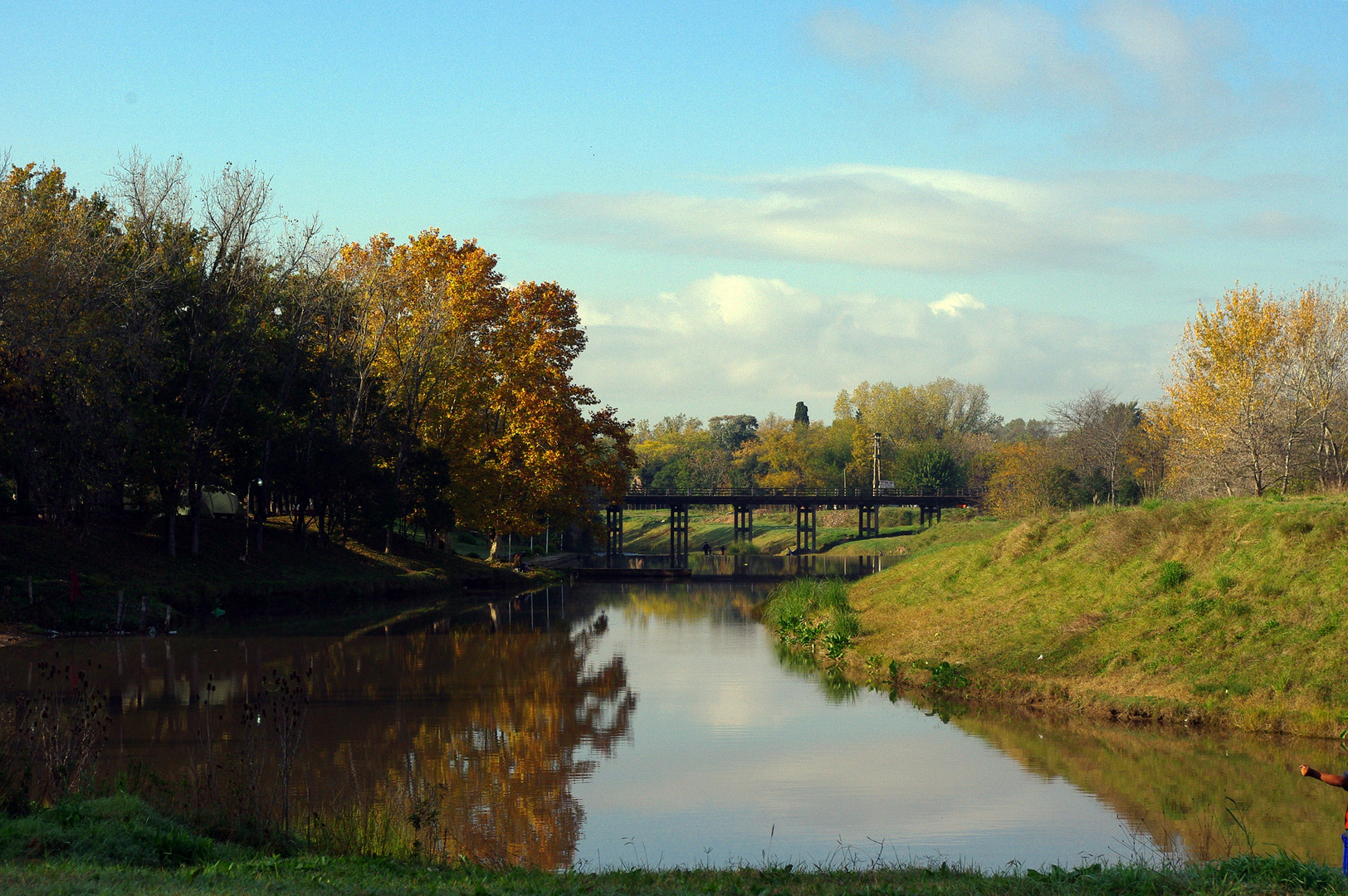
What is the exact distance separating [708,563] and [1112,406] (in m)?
34.7

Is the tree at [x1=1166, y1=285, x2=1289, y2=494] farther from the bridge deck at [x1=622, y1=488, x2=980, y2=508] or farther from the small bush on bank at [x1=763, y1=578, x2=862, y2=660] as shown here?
the bridge deck at [x1=622, y1=488, x2=980, y2=508]

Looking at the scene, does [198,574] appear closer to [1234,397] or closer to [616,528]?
[1234,397]

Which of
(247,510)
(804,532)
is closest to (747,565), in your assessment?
(804,532)

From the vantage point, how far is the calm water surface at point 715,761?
1379 cm

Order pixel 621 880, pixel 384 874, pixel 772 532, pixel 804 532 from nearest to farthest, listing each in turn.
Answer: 1. pixel 384 874
2. pixel 621 880
3. pixel 804 532
4. pixel 772 532

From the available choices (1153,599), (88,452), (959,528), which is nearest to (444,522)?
(88,452)

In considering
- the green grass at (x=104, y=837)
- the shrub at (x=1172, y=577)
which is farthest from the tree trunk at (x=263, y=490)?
the green grass at (x=104, y=837)

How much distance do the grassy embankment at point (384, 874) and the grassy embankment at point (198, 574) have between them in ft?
77.1

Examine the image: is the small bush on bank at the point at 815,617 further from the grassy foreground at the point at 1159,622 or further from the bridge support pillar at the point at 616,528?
the bridge support pillar at the point at 616,528

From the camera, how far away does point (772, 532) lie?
420 feet

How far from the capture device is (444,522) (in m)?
54.8

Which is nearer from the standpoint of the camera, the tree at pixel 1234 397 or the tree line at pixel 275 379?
the tree line at pixel 275 379

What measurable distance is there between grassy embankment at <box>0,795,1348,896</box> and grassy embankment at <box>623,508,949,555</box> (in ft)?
297

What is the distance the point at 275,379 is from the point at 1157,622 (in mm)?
37541
